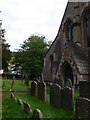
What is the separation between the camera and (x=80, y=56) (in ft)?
53.7

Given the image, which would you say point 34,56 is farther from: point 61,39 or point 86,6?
point 86,6

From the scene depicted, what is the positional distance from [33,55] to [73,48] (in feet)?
68.8

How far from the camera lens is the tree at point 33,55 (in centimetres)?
3564

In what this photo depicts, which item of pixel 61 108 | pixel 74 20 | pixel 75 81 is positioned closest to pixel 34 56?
pixel 74 20

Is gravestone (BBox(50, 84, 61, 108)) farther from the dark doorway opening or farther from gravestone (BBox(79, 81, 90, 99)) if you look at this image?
the dark doorway opening

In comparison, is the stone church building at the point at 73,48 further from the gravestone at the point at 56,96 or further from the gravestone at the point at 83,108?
the gravestone at the point at 83,108

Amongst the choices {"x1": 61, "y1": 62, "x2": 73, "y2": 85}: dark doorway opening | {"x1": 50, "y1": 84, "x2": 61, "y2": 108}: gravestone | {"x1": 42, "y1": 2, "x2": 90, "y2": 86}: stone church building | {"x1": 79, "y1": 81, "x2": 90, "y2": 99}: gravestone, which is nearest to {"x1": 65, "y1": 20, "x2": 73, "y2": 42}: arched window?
{"x1": 42, "y1": 2, "x2": 90, "y2": 86}: stone church building

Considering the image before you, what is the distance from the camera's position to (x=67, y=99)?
7.62m

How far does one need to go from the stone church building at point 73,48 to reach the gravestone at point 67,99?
257 inches

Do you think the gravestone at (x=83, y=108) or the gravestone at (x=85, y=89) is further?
the gravestone at (x=85, y=89)

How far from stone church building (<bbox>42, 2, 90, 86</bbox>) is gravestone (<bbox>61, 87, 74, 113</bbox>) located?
6.53 m

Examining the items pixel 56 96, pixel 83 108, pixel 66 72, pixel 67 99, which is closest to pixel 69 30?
pixel 66 72

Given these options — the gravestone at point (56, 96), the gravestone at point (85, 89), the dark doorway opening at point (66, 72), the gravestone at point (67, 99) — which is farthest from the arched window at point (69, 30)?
the gravestone at point (67, 99)

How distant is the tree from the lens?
117ft
